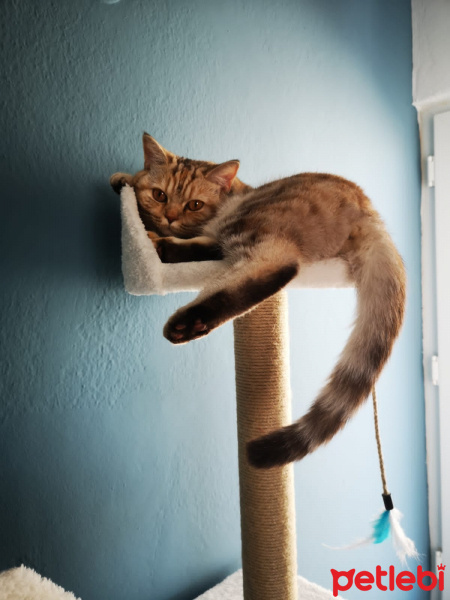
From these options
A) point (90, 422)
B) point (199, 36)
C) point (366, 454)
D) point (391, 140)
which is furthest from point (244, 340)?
point (391, 140)

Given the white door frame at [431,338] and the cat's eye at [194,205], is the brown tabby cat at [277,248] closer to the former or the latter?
the cat's eye at [194,205]

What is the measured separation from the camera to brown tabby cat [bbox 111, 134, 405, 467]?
704 mm

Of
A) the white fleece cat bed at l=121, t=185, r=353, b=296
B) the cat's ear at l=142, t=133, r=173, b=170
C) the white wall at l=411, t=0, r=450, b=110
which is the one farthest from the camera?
the white wall at l=411, t=0, r=450, b=110

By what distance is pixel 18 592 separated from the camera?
0.65m

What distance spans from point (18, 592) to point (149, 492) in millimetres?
453

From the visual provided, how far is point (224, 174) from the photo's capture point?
100cm

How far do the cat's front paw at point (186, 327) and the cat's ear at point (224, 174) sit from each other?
0.42 metres

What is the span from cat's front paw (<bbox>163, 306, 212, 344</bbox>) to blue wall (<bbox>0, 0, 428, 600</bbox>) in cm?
37

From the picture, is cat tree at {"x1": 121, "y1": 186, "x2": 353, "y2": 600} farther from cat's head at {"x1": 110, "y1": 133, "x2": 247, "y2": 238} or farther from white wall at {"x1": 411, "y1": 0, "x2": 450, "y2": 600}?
white wall at {"x1": 411, "y1": 0, "x2": 450, "y2": 600}

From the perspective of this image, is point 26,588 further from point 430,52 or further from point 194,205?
point 430,52

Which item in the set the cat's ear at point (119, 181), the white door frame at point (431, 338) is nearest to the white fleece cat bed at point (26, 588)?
the cat's ear at point (119, 181)

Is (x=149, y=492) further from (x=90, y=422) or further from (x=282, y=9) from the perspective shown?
(x=282, y=9)
